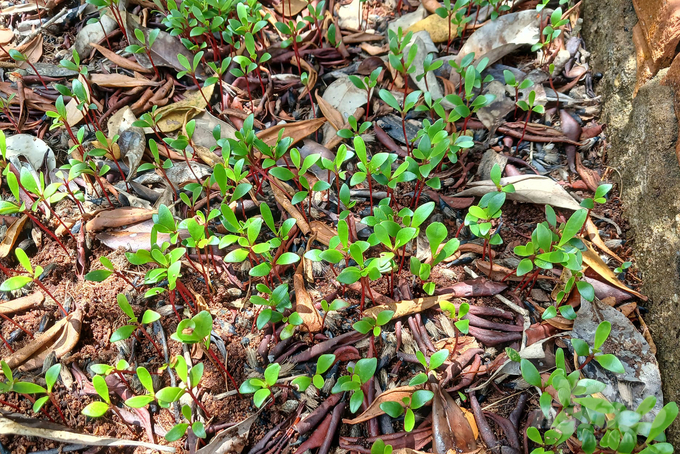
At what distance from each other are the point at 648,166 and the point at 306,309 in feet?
4.73

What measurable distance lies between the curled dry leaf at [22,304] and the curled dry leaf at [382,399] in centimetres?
130

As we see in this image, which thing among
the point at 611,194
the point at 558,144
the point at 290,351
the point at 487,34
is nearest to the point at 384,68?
the point at 487,34

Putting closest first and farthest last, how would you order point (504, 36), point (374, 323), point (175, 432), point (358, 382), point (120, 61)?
point (175, 432), point (358, 382), point (374, 323), point (504, 36), point (120, 61)

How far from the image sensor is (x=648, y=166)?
6.13ft

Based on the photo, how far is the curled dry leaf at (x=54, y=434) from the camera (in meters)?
1.52

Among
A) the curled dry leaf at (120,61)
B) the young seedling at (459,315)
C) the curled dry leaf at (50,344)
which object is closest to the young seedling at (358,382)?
the young seedling at (459,315)

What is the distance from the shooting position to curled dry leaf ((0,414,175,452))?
152 cm

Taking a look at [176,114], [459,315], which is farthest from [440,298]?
[176,114]

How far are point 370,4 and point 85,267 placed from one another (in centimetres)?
218

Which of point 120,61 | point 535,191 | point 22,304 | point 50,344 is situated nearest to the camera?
point 50,344

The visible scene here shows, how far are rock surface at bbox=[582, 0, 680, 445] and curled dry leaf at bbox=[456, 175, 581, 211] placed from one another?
0.80 feet

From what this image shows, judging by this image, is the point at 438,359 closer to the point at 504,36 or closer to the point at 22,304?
the point at 22,304

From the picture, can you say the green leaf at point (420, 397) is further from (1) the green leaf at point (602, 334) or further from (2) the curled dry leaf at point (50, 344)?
(2) the curled dry leaf at point (50, 344)

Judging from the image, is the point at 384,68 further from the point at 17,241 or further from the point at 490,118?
the point at 17,241
